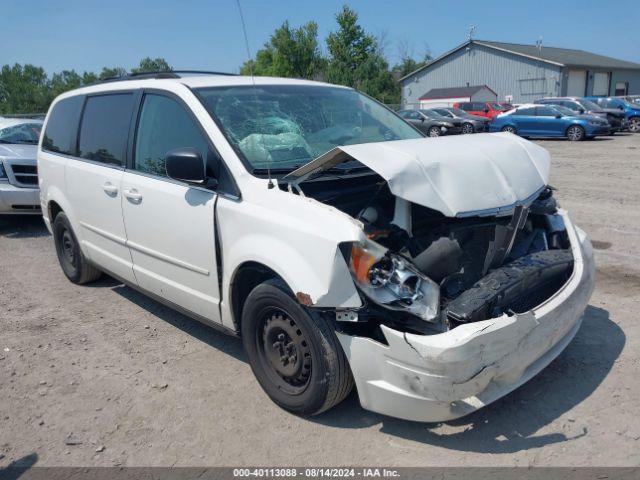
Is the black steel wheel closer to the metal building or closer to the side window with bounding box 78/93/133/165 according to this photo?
the side window with bounding box 78/93/133/165

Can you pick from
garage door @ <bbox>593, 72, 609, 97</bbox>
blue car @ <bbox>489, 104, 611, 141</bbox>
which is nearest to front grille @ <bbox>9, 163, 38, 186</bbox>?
blue car @ <bbox>489, 104, 611, 141</bbox>

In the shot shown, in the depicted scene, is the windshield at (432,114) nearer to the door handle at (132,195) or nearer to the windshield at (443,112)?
the windshield at (443,112)

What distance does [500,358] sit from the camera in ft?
8.91

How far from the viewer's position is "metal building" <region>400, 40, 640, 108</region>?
45875 mm

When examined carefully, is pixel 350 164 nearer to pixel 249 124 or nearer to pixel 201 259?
pixel 249 124

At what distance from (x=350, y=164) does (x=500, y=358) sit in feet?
5.22

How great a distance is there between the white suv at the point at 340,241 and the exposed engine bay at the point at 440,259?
10 mm

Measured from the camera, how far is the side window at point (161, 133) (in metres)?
3.75

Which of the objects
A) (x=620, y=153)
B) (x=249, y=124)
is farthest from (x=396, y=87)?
(x=249, y=124)

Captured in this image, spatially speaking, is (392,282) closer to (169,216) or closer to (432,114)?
(169,216)

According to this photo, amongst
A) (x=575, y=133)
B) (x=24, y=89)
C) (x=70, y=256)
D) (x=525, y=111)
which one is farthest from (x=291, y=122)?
(x=24, y=89)

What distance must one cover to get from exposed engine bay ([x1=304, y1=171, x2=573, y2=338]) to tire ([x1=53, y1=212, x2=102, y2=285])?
3.17 m

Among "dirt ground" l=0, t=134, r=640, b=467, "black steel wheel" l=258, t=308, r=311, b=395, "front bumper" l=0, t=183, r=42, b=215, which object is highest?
"front bumper" l=0, t=183, r=42, b=215

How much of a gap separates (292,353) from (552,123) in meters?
22.5
